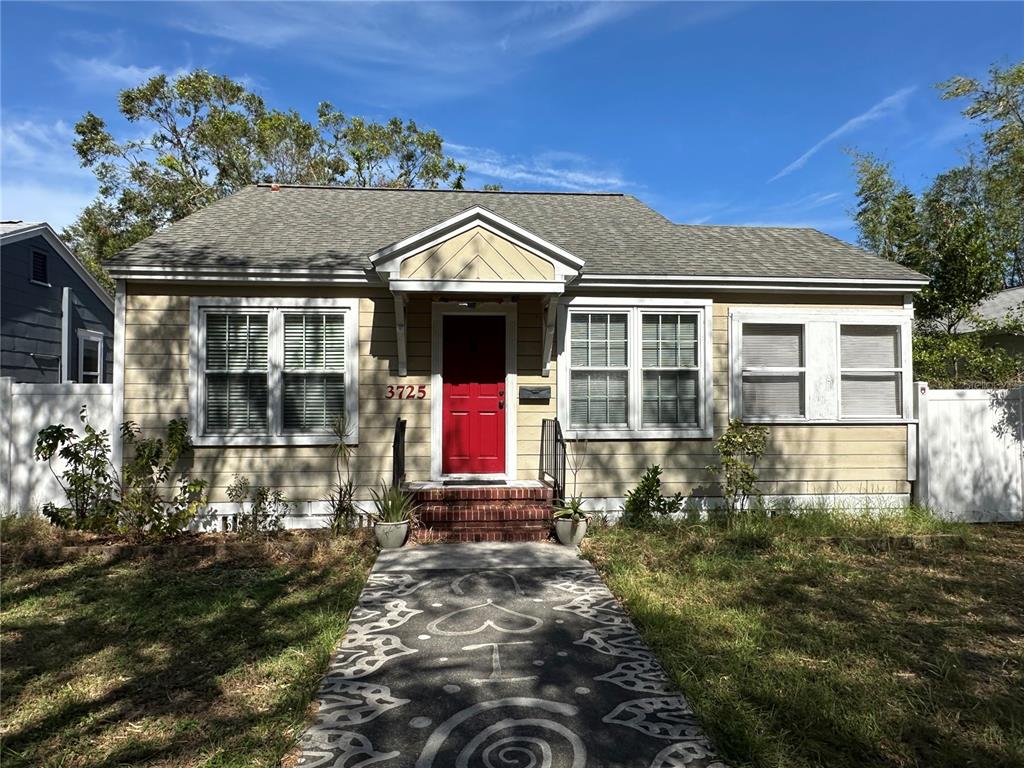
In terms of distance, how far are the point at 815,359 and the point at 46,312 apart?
13413 mm

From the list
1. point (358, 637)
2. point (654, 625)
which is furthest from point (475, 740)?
point (654, 625)

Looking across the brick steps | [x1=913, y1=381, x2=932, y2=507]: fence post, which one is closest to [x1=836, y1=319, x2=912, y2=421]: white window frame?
[x1=913, y1=381, x2=932, y2=507]: fence post

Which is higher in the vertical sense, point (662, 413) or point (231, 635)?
point (662, 413)

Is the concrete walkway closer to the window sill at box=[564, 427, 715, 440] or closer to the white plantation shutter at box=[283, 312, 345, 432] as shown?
the window sill at box=[564, 427, 715, 440]

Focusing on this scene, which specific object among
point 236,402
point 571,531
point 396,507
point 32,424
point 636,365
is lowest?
point 571,531

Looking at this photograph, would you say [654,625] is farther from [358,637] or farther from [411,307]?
[411,307]

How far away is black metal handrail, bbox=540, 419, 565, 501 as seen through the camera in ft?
21.6

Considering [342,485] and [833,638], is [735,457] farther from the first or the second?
[342,485]

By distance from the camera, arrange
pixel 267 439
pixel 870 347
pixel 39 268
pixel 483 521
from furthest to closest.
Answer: pixel 39 268, pixel 870 347, pixel 267 439, pixel 483 521

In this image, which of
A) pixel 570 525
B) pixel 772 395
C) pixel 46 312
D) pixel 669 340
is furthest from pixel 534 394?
pixel 46 312

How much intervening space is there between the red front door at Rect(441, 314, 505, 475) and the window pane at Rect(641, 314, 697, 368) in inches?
75.0

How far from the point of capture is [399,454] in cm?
649

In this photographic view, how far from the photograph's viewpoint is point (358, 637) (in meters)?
3.93

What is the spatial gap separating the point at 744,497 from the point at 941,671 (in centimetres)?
378
